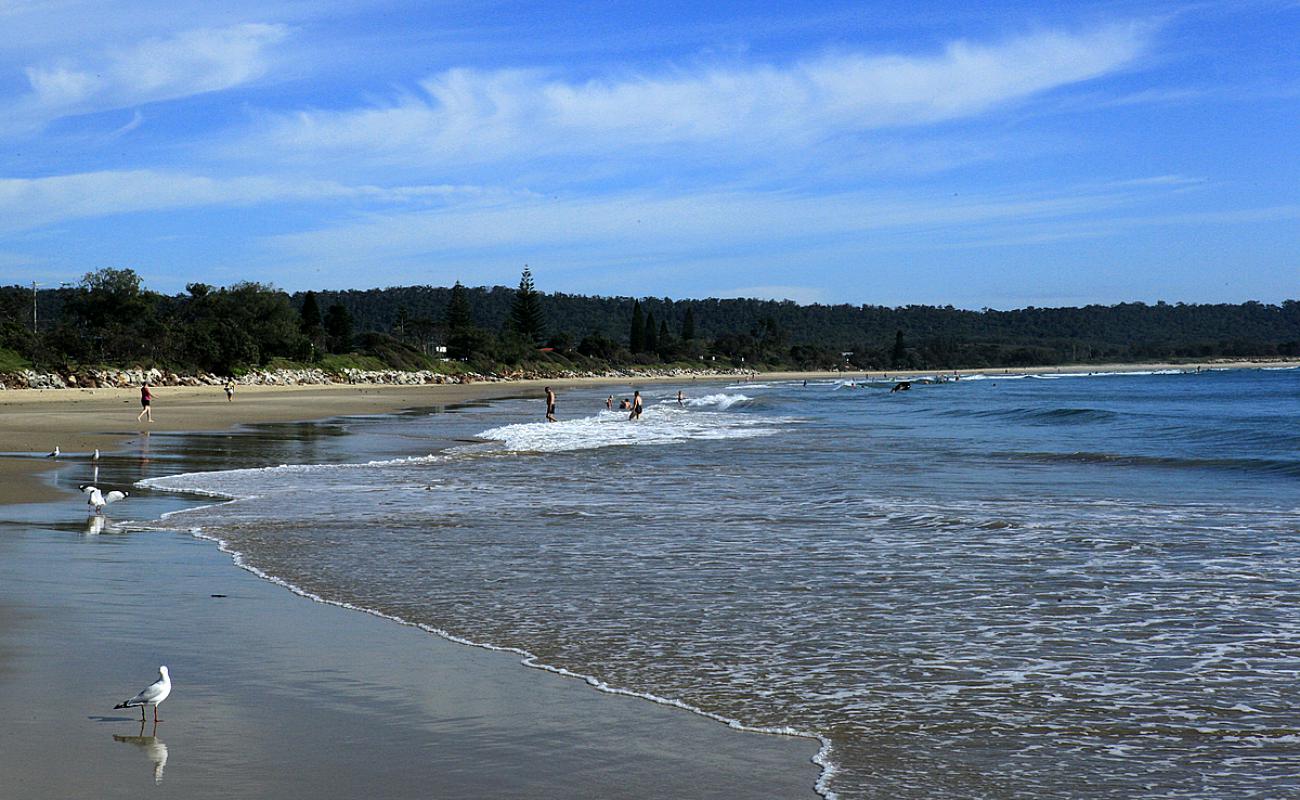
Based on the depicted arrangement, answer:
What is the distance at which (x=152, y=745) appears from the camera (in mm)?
5254

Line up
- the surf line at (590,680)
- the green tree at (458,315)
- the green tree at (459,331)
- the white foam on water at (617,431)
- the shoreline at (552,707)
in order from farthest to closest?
the green tree at (458,315) → the green tree at (459,331) → the white foam on water at (617,431) → the surf line at (590,680) → the shoreline at (552,707)

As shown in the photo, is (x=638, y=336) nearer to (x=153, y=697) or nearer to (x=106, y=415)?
(x=106, y=415)

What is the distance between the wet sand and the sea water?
46 centimetres

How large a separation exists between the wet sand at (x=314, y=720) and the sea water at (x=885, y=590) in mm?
458

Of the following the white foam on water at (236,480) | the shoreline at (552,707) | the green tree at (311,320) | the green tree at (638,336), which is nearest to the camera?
the shoreline at (552,707)

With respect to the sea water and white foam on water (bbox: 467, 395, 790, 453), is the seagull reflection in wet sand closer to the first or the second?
the sea water

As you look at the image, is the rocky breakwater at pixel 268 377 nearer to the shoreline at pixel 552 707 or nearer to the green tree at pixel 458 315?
the green tree at pixel 458 315

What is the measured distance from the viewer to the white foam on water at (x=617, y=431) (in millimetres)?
27656

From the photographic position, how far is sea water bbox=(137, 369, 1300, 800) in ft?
18.6

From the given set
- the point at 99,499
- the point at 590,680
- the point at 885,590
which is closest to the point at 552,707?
the point at 590,680

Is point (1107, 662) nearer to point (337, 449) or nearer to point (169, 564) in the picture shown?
point (169, 564)

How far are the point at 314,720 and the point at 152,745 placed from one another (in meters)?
0.75

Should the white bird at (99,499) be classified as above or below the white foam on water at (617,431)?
above

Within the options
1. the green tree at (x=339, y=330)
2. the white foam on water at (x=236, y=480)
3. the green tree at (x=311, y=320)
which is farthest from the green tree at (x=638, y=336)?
the white foam on water at (x=236, y=480)
